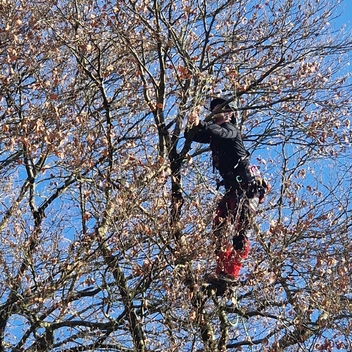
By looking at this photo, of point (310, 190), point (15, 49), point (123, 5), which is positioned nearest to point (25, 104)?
point (15, 49)

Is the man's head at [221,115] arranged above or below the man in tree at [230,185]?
above

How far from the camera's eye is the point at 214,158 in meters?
8.13

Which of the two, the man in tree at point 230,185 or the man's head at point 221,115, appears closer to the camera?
the man in tree at point 230,185

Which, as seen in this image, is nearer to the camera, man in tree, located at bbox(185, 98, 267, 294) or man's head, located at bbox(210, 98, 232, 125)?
man in tree, located at bbox(185, 98, 267, 294)

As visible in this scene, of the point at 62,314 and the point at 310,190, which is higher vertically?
the point at 310,190

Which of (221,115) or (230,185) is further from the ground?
(221,115)

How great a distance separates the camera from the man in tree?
764 cm

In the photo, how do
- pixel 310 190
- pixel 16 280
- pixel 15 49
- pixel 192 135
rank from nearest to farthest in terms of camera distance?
1. pixel 192 135
2. pixel 16 280
3. pixel 310 190
4. pixel 15 49

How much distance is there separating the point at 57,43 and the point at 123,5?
1441 millimetres

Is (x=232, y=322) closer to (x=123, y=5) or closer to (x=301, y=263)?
(x=301, y=263)

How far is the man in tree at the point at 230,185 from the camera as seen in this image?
764cm

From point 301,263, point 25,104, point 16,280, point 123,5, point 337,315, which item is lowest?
point 337,315

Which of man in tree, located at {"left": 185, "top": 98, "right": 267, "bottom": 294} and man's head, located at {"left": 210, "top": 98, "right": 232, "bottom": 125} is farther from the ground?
man's head, located at {"left": 210, "top": 98, "right": 232, "bottom": 125}

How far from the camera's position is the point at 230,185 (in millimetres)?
8070
